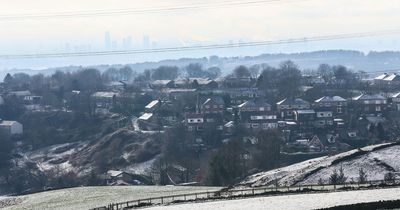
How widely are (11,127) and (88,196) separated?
48.4 m

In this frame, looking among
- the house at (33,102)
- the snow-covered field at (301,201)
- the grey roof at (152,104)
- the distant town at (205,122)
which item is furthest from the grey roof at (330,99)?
the snow-covered field at (301,201)

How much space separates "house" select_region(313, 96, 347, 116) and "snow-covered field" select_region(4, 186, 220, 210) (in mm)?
44755

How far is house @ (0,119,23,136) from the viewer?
79.2 meters

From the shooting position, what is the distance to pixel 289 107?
7900 centimetres

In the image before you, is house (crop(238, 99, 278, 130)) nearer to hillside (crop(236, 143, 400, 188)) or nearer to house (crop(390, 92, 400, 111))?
house (crop(390, 92, 400, 111))

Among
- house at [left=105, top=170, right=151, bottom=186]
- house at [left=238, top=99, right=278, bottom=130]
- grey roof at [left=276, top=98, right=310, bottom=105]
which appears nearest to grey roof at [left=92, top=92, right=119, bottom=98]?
house at [left=238, top=99, right=278, bottom=130]

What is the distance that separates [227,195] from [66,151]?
46772 mm

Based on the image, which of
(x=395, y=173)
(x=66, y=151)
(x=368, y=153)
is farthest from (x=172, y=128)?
(x=395, y=173)

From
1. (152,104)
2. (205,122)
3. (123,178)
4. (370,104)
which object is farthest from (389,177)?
(152,104)

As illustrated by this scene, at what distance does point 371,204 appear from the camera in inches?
945

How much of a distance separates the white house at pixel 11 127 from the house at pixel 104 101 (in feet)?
35.2

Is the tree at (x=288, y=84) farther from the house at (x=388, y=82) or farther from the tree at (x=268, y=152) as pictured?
the tree at (x=268, y=152)

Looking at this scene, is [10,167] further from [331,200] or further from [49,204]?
[331,200]

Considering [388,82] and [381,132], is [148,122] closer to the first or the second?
[381,132]
